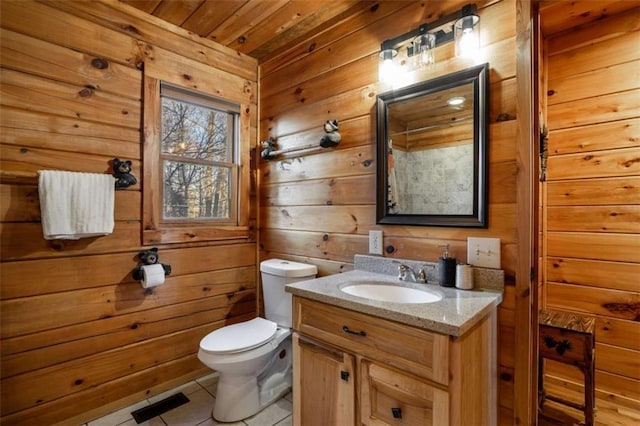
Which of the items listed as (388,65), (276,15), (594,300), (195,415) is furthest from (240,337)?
(594,300)

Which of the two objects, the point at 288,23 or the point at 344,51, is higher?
the point at 288,23

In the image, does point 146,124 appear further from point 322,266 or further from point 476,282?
point 476,282

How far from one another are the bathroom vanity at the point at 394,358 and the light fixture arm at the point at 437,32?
1.18 m

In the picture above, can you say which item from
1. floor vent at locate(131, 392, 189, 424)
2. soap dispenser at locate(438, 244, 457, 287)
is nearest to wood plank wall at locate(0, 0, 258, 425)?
floor vent at locate(131, 392, 189, 424)

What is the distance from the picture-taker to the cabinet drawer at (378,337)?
100cm

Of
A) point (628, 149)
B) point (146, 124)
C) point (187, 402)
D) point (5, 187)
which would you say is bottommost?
point (187, 402)

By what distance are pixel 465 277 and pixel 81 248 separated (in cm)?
197

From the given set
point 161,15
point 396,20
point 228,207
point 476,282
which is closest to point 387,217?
point 476,282

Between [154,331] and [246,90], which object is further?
[246,90]

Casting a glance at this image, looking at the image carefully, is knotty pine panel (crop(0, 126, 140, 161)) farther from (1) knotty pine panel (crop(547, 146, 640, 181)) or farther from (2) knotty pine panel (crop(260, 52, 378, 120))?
(1) knotty pine panel (crop(547, 146, 640, 181))

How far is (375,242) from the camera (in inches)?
68.2

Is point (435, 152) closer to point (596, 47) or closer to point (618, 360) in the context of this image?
point (596, 47)

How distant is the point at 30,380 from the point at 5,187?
972mm

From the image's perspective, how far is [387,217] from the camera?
1.68 metres
